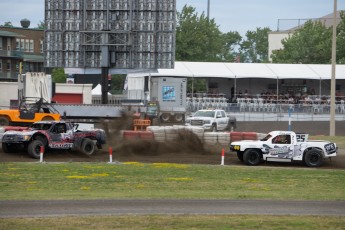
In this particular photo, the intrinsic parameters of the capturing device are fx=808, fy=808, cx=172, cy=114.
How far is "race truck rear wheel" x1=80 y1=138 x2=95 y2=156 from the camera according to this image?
1236 inches

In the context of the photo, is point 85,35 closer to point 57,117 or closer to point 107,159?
point 57,117

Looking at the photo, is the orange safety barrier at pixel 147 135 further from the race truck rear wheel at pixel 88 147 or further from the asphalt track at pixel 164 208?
the asphalt track at pixel 164 208

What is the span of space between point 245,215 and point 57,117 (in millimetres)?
→ 23633

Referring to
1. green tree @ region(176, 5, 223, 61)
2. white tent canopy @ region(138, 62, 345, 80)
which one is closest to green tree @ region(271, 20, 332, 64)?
green tree @ region(176, 5, 223, 61)

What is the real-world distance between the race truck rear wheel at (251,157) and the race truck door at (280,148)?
35cm

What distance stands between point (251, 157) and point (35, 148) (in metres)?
8.04

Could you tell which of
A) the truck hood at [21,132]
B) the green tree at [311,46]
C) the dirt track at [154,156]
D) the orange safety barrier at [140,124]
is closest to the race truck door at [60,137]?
the dirt track at [154,156]

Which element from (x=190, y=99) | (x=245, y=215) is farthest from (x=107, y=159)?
(x=190, y=99)

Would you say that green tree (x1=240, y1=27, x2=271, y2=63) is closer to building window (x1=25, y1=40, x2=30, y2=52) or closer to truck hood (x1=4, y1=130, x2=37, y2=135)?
building window (x1=25, y1=40, x2=30, y2=52)

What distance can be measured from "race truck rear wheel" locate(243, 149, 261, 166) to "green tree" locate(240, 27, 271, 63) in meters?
155

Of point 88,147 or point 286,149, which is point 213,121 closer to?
point 88,147

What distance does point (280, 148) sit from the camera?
29.9 m

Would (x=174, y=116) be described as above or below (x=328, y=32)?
below

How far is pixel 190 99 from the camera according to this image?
60.9 m
